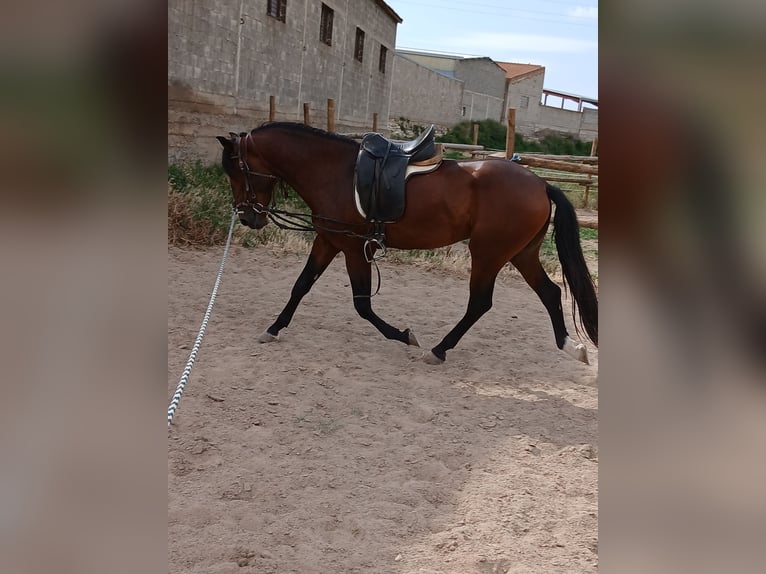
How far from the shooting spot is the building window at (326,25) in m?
14.9

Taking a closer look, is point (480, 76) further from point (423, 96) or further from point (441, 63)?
point (423, 96)

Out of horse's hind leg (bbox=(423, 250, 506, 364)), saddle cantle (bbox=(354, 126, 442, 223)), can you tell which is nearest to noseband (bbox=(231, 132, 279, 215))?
saddle cantle (bbox=(354, 126, 442, 223))

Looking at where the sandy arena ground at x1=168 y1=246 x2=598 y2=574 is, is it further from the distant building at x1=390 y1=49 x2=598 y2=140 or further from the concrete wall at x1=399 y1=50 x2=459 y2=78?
the concrete wall at x1=399 y1=50 x2=459 y2=78

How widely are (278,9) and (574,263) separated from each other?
1042 centimetres

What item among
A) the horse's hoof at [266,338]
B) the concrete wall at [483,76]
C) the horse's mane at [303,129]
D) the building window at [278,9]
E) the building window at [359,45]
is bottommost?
the horse's hoof at [266,338]

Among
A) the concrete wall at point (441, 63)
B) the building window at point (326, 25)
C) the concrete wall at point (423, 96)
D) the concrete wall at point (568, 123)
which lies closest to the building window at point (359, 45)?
the building window at point (326, 25)

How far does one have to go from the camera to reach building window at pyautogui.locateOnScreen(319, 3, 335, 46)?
48.9ft

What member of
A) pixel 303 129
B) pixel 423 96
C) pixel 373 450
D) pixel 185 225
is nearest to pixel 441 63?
pixel 423 96

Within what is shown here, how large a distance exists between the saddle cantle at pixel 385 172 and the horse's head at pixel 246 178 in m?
0.73

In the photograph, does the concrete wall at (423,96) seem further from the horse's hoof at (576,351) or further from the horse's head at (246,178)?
the horse's hoof at (576,351)

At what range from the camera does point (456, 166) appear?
4285 mm

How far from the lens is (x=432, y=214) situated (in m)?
4.29

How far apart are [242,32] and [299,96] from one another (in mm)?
2841
